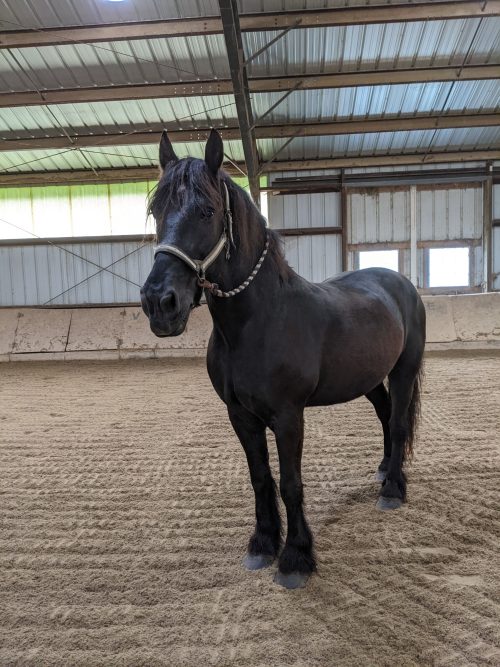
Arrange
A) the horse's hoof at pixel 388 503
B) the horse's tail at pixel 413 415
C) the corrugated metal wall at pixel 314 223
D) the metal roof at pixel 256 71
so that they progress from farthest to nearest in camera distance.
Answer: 1. the corrugated metal wall at pixel 314 223
2. the metal roof at pixel 256 71
3. the horse's tail at pixel 413 415
4. the horse's hoof at pixel 388 503

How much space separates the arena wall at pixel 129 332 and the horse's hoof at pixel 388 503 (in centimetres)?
597

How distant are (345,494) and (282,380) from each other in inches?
48.7

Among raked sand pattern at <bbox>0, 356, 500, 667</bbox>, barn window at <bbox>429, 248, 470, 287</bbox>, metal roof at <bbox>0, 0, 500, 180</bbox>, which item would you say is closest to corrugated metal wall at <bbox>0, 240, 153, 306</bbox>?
metal roof at <bbox>0, 0, 500, 180</bbox>

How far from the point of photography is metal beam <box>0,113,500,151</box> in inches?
361

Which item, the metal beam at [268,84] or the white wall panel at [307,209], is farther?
the white wall panel at [307,209]

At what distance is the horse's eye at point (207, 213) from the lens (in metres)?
1.51

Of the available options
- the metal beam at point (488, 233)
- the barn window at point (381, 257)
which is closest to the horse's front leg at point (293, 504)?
the barn window at point (381, 257)

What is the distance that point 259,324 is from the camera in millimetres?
1770

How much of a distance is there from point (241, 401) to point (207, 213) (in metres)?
0.77

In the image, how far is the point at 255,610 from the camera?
1.66 metres

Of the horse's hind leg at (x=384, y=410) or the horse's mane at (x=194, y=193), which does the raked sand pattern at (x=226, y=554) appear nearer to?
the horse's hind leg at (x=384, y=410)

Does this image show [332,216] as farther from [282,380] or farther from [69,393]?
[282,380]

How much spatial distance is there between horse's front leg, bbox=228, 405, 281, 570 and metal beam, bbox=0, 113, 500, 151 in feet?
27.7

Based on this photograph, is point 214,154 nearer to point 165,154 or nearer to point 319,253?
point 165,154
